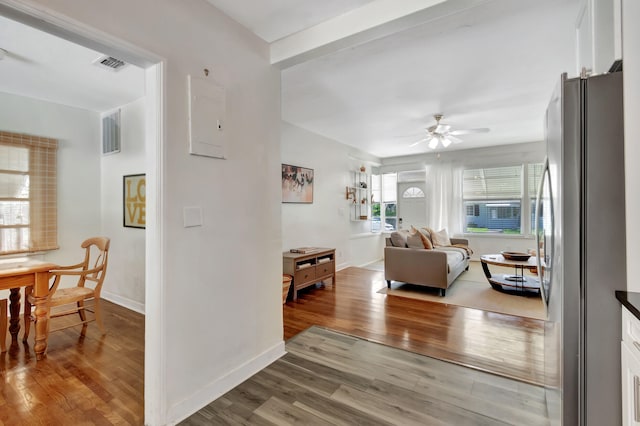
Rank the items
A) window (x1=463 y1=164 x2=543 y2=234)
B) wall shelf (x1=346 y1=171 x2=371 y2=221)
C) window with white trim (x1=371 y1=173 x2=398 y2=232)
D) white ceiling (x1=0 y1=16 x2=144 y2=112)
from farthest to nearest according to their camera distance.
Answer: window with white trim (x1=371 y1=173 x2=398 y2=232)
wall shelf (x1=346 y1=171 x2=371 y2=221)
window (x1=463 y1=164 x2=543 y2=234)
white ceiling (x1=0 y1=16 x2=144 y2=112)

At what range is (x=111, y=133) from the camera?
394 cm

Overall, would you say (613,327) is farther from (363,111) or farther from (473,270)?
(473,270)

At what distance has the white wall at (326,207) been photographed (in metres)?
4.77

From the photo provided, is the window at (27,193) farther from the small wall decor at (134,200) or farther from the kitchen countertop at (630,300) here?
the kitchen countertop at (630,300)

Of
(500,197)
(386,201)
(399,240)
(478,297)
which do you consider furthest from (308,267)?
(500,197)

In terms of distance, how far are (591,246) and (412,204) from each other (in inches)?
256

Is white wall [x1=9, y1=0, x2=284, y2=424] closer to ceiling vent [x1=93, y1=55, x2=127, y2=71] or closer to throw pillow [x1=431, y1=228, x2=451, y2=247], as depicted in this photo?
ceiling vent [x1=93, y1=55, x2=127, y2=71]

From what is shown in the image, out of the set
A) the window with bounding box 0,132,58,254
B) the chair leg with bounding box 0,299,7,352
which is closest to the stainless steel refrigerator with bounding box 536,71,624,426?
the chair leg with bounding box 0,299,7,352

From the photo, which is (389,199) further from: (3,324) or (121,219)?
(3,324)

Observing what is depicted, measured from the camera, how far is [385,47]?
2500mm

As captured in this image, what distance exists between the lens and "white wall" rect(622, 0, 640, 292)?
1102 millimetres

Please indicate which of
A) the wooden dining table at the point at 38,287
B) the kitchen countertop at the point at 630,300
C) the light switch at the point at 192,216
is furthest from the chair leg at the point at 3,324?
the kitchen countertop at the point at 630,300

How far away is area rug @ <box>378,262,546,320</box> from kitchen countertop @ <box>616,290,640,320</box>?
2633 mm

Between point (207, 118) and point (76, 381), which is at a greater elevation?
point (207, 118)
